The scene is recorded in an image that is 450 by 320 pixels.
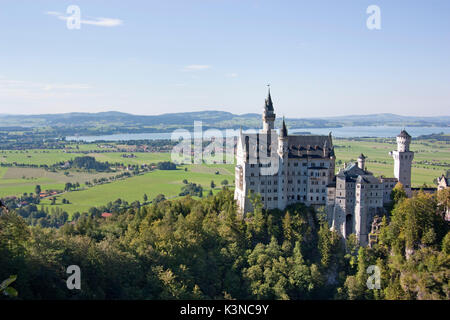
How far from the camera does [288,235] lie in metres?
70.7

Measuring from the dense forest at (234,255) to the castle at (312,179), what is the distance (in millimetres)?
1888

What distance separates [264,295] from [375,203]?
79.5 ft

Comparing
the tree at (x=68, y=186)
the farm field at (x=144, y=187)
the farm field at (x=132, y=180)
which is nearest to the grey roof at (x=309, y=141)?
the farm field at (x=144, y=187)

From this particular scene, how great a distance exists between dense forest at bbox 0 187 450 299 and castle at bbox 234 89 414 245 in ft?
6.19

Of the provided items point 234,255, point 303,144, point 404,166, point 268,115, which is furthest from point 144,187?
point 404,166

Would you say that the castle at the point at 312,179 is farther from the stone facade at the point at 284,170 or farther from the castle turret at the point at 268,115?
the castle turret at the point at 268,115

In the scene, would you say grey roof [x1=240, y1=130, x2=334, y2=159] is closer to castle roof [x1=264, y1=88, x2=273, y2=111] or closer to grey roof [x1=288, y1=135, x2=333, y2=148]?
grey roof [x1=288, y1=135, x2=333, y2=148]

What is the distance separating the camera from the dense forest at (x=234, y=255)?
5278 centimetres

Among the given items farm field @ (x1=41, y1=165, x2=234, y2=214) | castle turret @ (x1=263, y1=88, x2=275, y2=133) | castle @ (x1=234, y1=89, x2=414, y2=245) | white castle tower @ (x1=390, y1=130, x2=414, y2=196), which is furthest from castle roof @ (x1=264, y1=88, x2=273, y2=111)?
farm field @ (x1=41, y1=165, x2=234, y2=214)

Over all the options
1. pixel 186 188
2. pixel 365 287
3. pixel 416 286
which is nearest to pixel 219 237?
pixel 365 287

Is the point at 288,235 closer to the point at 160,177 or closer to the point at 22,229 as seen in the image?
the point at 22,229

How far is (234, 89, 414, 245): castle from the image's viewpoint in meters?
71.1

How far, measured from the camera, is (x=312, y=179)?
242 feet

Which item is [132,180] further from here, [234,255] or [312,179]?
[312,179]
